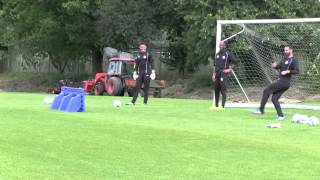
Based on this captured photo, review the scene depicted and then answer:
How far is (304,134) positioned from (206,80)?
2554 cm

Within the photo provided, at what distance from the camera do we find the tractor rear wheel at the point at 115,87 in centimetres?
3203

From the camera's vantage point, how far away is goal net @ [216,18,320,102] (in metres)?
23.4

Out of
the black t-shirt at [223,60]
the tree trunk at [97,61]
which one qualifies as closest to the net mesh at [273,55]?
the black t-shirt at [223,60]

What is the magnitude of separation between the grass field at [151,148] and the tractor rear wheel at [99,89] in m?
19.0

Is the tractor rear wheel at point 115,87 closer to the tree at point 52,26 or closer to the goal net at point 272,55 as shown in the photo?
the goal net at point 272,55

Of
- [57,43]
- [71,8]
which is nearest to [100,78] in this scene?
[71,8]

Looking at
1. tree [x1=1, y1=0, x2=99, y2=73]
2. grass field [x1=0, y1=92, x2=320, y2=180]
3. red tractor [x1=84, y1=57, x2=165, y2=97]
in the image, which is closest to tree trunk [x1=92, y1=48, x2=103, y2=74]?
tree [x1=1, y1=0, x2=99, y2=73]

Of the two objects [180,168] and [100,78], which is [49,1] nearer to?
[100,78]

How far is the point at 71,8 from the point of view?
39125mm

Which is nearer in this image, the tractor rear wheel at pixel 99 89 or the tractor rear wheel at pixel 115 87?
the tractor rear wheel at pixel 115 87

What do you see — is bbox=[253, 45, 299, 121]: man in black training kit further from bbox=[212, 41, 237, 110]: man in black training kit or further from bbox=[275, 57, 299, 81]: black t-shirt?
bbox=[212, 41, 237, 110]: man in black training kit

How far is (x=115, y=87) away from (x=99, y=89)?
2423 mm

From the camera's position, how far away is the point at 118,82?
106 feet

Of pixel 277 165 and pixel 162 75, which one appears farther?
pixel 162 75
